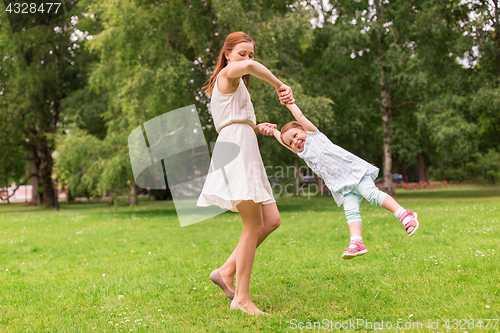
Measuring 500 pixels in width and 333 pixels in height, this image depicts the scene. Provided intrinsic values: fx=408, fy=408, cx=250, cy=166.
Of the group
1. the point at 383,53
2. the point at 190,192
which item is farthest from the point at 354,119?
the point at 190,192

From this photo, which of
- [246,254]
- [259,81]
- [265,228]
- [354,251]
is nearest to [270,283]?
[265,228]

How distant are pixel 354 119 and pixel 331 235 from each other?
16927 mm

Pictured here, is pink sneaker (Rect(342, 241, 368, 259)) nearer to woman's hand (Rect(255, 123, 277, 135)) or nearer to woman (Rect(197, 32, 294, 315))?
woman (Rect(197, 32, 294, 315))

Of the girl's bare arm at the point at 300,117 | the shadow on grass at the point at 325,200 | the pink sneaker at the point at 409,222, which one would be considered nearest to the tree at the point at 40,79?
the shadow on grass at the point at 325,200

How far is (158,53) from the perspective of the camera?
17.3m

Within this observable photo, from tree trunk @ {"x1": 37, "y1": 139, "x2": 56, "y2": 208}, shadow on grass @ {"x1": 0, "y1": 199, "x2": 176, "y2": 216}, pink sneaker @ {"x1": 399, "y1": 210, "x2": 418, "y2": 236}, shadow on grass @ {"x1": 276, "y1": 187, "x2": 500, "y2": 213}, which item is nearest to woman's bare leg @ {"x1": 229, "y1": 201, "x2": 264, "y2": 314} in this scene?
pink sneaker @ {"x1": 399, "y1": 210, "x2": 418, "y2": 236}

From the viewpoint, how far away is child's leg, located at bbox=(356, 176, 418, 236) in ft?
10.7

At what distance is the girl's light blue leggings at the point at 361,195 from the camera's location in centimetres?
350

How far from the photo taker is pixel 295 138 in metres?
3.82

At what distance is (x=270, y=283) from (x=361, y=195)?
5.83 ft

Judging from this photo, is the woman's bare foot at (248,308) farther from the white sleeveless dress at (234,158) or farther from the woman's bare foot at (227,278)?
the white sleeveless dress at (234,158)

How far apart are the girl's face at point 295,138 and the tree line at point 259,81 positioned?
35.8ft

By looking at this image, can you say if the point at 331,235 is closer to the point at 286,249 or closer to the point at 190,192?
the point at 286,249

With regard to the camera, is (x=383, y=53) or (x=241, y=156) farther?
(x=383, y=53)
